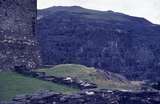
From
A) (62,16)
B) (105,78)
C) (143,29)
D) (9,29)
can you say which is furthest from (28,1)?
(143,29)

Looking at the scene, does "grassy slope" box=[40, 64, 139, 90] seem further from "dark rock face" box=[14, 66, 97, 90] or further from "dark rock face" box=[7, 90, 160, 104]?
"dark rock face" box=[7, 90, 160, 104]

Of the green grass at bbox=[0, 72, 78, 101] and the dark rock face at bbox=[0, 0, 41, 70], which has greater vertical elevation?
the dark rock face at bbox=[0, 0, 41, 70]

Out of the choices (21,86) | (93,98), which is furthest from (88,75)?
(93,98)

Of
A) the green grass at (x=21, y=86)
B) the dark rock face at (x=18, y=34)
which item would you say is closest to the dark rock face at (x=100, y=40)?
the dark rock face at (x=18, y=34)

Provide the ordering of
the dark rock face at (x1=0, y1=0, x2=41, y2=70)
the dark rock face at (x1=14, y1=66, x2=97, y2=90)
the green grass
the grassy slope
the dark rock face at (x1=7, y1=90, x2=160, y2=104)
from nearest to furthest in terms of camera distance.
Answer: the dark rock face at (x1=7, y1=90, x2=160, y2=104) → the green grass → the dark rock face at (x1=14, y1=66, x2=97, y2=90) → the grassy slope → the dark rock face at (x1=0, y1=0, x2=41, y2=70)

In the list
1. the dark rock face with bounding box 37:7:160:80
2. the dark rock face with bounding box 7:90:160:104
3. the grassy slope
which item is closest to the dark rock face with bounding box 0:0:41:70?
the grassy slope

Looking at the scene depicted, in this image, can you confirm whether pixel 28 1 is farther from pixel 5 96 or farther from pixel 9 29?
pixel 5 96

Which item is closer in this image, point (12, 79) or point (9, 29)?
point (12, 79)
